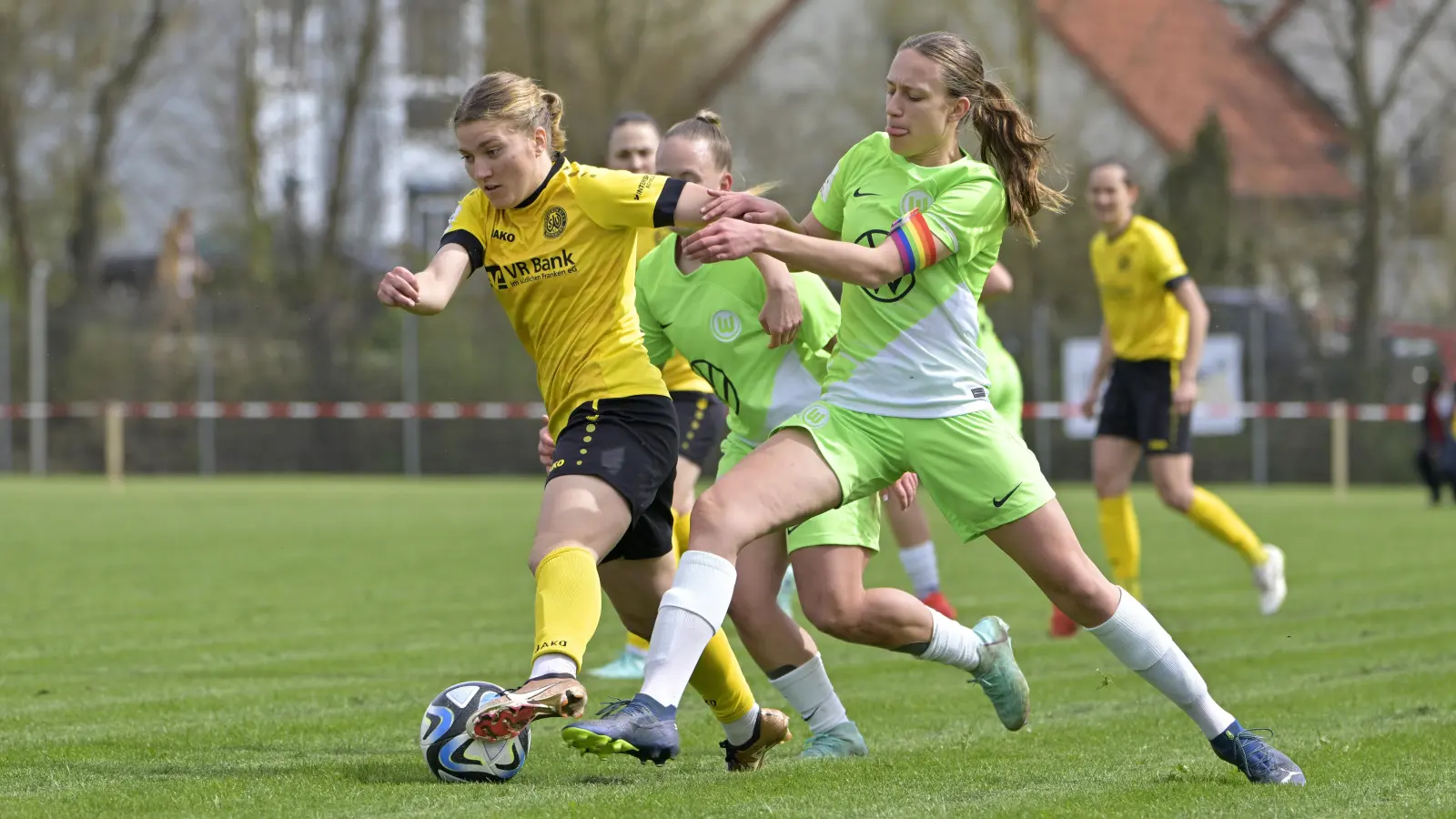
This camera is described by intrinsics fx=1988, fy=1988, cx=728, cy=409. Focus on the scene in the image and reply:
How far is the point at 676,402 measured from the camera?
780 centimetres

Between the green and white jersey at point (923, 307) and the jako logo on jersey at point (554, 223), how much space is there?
0.76m

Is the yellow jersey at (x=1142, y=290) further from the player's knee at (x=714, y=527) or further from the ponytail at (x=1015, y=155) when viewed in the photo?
the player's knee at (x=714, y=527)

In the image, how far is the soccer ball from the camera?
16.5 ft

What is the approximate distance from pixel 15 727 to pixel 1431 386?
20615 millimetres

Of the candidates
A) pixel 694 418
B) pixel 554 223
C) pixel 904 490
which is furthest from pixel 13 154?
pixel 904 490

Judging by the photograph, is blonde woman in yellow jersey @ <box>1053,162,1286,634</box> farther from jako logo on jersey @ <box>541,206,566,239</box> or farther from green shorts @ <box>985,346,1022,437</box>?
jako logo on jersey @ <box>541,206,566,239</box>

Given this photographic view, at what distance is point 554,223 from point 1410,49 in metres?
28.4

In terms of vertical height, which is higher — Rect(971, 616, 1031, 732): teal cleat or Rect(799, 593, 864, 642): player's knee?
Rect(799, 593, 864, 642): player's knee

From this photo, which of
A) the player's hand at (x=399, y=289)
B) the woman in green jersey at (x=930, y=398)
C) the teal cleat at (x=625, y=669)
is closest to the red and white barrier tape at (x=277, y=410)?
the teal cleat at (x=625, y=669)

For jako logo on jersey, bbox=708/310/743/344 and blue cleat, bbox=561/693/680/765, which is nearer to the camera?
blue cleat, bbox=561/693/680/765

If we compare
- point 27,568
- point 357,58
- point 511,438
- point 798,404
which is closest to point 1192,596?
point 798,404

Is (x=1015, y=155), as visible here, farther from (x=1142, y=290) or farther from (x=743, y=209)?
(x=1142, y=290)

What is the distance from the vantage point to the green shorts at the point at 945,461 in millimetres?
5082

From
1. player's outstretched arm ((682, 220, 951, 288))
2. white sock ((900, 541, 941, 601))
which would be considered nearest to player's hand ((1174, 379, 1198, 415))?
white sock ((900, 541, 941, 601))
